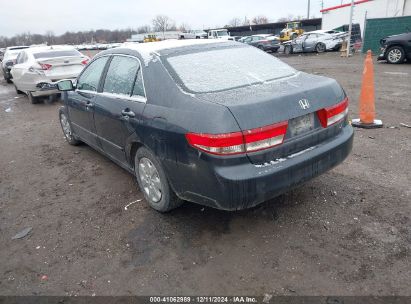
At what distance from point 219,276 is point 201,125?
46.5 inches

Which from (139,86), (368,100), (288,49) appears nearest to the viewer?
(139,86)

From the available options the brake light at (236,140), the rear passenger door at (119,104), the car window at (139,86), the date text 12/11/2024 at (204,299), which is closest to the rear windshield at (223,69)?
the car window at (139,86)

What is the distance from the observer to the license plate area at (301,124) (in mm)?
2866

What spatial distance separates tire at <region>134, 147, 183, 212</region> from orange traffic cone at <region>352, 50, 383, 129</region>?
4.01 meters

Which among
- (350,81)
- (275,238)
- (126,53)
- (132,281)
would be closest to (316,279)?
(275,238)

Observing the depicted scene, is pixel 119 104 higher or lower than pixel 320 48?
higher

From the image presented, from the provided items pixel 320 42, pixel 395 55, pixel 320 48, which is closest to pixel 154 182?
pixel 395 55

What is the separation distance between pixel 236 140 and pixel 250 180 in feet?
1.07

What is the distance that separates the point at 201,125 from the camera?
2.64 metres

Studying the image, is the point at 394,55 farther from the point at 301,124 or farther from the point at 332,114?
the point at 301,124

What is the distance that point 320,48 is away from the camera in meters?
24.0

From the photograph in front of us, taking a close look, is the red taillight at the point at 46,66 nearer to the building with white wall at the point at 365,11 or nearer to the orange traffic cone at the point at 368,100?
the orange traffic cone at the point at 368,100

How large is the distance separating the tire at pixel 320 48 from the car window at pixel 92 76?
72.8 ft

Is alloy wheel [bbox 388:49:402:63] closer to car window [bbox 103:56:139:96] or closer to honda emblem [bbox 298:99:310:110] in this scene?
honda emblem [bbox 298:99:310:110]
